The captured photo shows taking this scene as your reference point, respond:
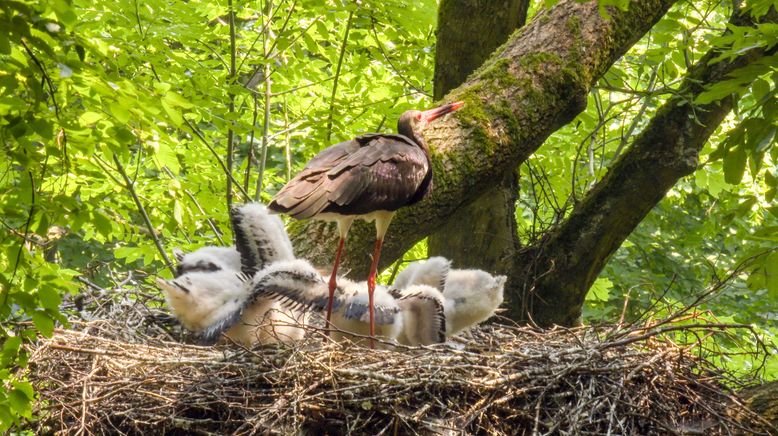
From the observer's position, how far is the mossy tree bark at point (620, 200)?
4828 millimetres

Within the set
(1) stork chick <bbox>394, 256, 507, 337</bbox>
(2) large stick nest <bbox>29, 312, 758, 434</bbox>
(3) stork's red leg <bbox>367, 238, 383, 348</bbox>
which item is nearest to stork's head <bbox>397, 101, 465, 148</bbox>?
(3) stork's red leg <bbox>367, 238, 383, 348</bbox>

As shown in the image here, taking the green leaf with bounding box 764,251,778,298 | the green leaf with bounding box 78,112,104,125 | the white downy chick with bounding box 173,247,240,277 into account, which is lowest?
the white downy chick with bounding box 173,247,240,277

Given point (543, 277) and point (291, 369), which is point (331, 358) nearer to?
point (291, 369)

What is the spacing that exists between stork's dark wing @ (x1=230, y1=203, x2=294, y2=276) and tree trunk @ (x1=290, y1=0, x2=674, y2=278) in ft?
1.16

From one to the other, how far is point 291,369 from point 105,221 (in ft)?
2.69

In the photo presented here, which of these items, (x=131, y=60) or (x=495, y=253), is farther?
(x=495, y=253)

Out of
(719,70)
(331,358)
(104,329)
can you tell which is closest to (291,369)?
(331,358)

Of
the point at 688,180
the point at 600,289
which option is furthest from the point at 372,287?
the point at 688,180

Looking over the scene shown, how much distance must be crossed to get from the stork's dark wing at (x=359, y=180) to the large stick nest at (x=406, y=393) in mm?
568

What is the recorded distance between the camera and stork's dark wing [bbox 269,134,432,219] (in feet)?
12.0

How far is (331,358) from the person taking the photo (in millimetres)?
3354

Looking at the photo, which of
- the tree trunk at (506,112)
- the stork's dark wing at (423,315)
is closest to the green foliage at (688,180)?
the tree trunk at (506,112)

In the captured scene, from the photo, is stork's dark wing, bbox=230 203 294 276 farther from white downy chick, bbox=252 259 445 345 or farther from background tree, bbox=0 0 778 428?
background tree, bbox=0 0 778 428

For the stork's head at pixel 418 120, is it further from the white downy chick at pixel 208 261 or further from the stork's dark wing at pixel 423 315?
the white downy chick at pixel 208 261
